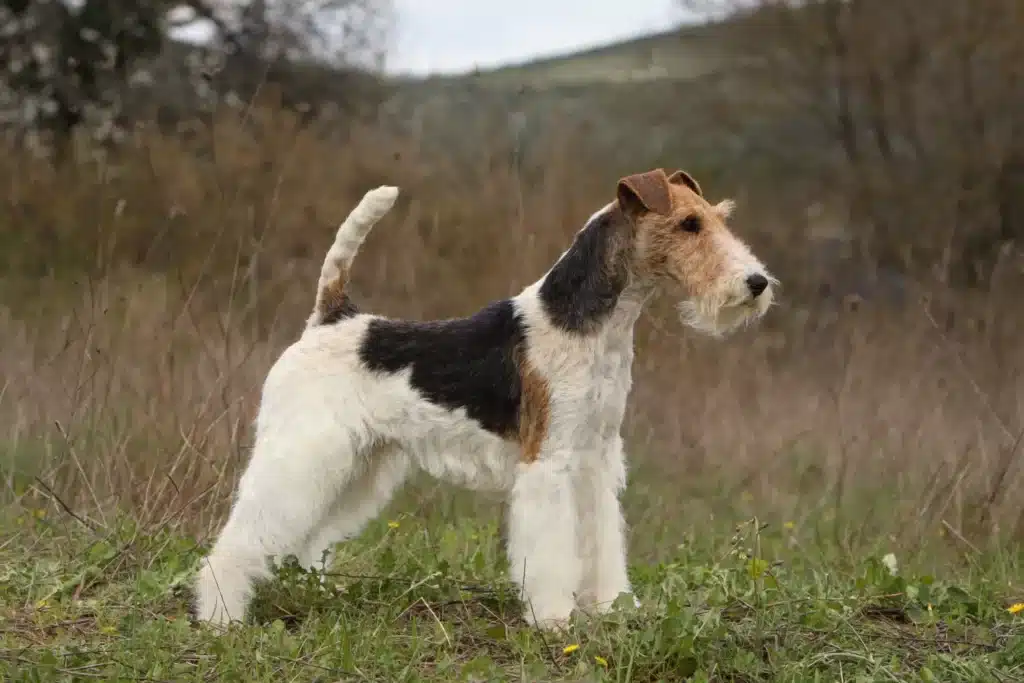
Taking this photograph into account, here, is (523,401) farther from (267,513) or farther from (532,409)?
(267,513)

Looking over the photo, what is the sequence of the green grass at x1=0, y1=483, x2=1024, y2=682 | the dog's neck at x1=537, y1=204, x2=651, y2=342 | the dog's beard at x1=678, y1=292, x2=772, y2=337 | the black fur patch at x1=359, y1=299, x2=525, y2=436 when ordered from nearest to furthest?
the green grass at x1=0, y1=483, x2=1024, y2=682
the dog's beard at x1=678, y1=292, x2=772, y2=337
the dog's neck at x1=537, y1=204, x2=651, y2=342
the black fur patch at x1=359, y1=299, x2=525, y2=436

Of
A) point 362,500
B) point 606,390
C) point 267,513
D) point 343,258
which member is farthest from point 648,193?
point 267,513

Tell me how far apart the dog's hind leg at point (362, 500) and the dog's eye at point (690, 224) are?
159cm

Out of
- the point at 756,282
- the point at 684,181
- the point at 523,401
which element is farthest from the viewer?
the point at 684,181

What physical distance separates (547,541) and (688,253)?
4.17ft

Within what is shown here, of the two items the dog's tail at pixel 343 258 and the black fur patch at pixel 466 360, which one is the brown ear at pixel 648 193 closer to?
the black fur patch at pixel 466 360

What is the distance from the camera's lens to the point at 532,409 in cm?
406

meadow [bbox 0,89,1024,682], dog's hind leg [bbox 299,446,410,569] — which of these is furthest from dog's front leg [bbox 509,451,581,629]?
dog's hind leg [bbox 299,446,410,569]

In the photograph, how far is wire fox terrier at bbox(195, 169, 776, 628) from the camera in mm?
3951

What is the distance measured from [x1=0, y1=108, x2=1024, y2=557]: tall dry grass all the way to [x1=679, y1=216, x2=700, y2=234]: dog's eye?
→ 1994mm

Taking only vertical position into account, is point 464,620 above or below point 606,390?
below

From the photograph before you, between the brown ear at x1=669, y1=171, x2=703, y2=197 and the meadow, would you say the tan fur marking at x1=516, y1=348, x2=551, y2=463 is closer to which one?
the meadow

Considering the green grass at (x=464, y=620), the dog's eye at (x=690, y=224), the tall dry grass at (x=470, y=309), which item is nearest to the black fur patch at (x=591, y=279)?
the dog's eye at (x=690, y=224)

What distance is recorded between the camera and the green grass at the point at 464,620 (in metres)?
3.50
